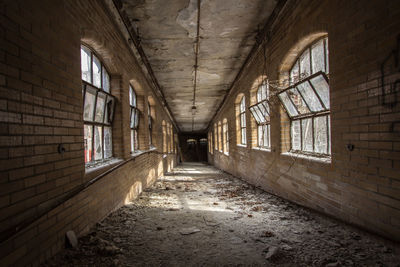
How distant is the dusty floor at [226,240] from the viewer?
222 cm

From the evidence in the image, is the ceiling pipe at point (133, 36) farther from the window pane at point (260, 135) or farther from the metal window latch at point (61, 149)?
the window pane at point (260, 135)

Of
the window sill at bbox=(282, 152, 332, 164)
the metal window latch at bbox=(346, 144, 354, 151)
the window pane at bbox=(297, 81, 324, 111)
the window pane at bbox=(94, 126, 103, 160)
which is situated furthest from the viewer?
the window pane at bbox=(94, 126, 103, 160)

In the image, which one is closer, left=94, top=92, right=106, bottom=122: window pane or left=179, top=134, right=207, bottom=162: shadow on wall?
left=94, top=92, right=106, bottom=122: window pane

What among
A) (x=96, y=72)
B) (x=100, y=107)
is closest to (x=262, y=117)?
(x=100, y=107)

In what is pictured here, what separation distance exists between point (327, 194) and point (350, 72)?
1.69 metres

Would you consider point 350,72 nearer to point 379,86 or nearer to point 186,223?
point 379,86

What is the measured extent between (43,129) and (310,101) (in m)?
3.69

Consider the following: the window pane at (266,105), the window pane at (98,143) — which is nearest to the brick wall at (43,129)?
the window pane at (98,143)

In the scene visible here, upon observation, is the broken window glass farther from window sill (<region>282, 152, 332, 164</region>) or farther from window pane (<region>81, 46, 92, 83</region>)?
window pane (<region>81, 46, 92, 83</region>)

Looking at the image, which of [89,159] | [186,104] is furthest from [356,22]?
[186,104]

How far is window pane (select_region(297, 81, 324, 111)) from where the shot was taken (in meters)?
3.51

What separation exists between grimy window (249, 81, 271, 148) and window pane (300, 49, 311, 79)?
1.36 metres

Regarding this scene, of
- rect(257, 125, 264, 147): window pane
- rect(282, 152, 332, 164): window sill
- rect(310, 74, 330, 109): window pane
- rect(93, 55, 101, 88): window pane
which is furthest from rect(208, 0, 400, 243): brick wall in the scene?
rect(93, 55, 101, 88): window pane

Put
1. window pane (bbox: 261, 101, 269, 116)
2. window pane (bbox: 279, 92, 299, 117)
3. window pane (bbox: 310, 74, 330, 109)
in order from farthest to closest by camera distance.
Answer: window pane (bbox: 261, 101, 269, 116) → window pane (bbox: 279, 92, 299, 117) → window pane (bbox: 310, 74, 330, 109)
